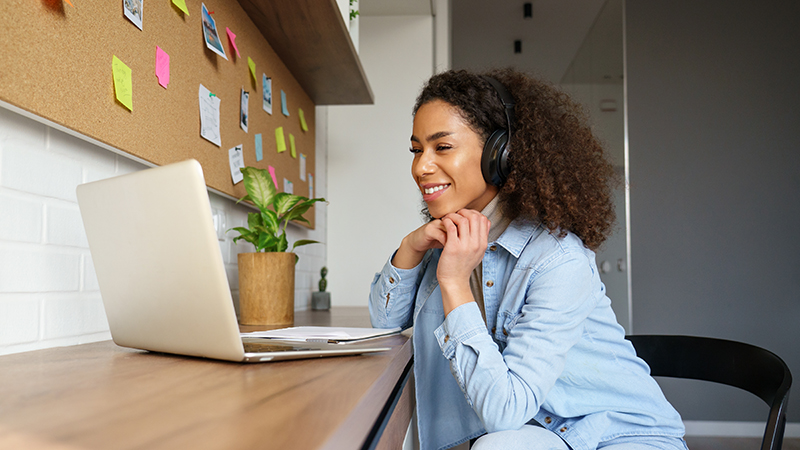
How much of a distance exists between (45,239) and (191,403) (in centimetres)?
59

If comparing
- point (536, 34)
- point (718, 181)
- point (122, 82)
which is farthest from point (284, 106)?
point (536, 34)

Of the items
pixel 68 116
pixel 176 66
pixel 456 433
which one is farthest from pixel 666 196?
pixel 68 116

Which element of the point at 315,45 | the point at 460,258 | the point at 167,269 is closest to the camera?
the point at 167,269

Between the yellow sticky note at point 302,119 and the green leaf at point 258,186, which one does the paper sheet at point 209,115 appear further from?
the yellow sticky note at point 302,119

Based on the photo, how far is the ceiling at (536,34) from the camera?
10.7ft

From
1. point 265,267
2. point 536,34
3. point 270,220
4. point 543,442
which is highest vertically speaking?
point 536,34

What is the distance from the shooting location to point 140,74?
102 cm

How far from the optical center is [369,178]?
2553 mm

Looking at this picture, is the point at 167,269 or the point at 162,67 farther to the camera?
the point at 162,67

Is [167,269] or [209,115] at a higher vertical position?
[209,115]

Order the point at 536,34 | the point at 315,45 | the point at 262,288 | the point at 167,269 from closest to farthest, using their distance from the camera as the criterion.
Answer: the point at 167,269
the point at 262,288
the point at 315,45
the point at 536,34

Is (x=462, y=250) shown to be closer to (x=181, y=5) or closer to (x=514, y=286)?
(x=514, y=286)

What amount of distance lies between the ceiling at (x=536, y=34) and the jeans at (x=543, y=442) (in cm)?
255

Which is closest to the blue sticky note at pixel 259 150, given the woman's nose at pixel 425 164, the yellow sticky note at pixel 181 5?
the yellow sticky note at pixel 181 5
